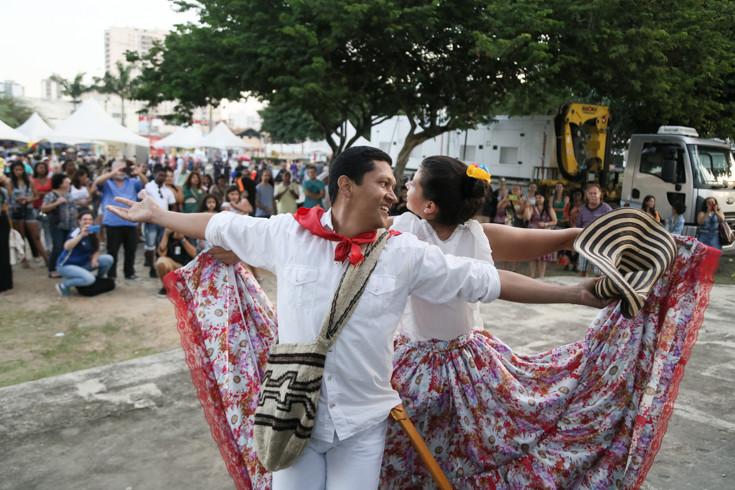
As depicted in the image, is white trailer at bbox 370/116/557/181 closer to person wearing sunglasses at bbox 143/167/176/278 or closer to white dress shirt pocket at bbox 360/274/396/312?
person wearing sunglasses at bbox 143/167/176/278

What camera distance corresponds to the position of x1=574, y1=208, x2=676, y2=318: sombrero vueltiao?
2.24m

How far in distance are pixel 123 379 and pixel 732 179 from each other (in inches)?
522

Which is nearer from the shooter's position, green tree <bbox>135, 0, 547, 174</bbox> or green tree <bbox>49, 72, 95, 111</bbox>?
green tree <bbox>135, 0, 547, 174</bbox>

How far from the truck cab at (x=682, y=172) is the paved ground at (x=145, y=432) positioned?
26.7 ft

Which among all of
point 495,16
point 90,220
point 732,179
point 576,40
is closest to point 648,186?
point 732,179

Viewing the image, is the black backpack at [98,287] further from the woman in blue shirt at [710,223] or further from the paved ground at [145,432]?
the woman in blue shirt at [710,223]

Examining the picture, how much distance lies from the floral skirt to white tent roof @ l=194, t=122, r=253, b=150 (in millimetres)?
19551

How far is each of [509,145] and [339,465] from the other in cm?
1493

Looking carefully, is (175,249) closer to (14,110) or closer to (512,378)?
(512,378)

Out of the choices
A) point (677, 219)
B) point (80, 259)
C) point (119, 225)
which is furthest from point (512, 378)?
point (677, 219)

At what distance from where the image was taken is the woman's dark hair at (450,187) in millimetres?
2580

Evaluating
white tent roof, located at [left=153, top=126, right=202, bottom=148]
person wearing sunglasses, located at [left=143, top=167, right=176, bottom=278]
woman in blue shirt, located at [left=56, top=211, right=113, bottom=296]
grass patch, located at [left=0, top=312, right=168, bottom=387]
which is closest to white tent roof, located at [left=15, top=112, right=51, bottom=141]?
white tent roof, located at [left=153, top=126, right=202, bottom=148]

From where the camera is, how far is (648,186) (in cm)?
1355

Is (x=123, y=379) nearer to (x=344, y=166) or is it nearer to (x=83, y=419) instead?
(x=83, y=419)
